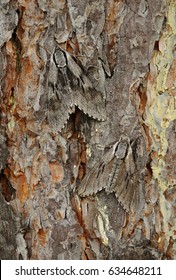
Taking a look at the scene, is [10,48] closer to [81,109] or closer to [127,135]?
[81,109]

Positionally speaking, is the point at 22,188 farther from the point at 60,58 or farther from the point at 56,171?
the point at 60,58

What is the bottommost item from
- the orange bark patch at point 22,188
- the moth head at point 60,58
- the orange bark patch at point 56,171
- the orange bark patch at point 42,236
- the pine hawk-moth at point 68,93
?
the orange bark patch at point 42,236

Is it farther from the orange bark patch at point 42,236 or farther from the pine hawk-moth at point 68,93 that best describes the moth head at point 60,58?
the orange bark patch at point 42,236

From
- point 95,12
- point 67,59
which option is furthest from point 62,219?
point 95,12

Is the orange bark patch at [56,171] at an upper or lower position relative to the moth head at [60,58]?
lower

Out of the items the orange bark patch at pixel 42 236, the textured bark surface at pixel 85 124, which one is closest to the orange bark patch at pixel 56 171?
the textured bark surface at pixel 85 124
